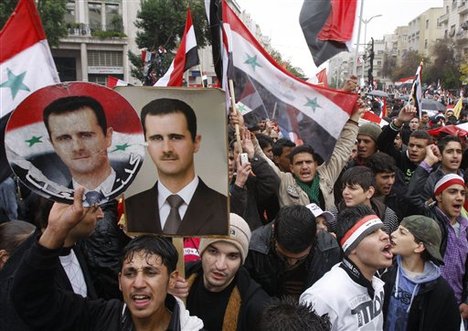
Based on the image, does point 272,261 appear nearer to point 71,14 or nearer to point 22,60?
point 22,60

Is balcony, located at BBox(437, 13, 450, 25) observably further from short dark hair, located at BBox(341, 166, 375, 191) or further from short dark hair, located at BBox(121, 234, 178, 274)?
short dark hair, located at BBox(121, 234, 178, 274)

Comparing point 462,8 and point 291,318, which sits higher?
point 462,8

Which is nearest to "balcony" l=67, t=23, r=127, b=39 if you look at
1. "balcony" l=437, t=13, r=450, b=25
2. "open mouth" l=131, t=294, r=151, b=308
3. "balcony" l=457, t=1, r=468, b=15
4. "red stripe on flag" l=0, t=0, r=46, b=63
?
"red stripe on flag" l=0, t=0, r=46, b=63

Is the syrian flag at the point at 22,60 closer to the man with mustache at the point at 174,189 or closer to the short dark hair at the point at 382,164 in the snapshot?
the man with mustache at the point at 174,189

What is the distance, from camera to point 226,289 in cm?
254

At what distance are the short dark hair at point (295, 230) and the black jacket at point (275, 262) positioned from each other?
0.40 feet

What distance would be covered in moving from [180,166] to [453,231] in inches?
89.1

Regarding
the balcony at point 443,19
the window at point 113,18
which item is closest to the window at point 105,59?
the window at point 113,18

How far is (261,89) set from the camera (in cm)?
402

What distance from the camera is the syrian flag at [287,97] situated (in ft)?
13.2

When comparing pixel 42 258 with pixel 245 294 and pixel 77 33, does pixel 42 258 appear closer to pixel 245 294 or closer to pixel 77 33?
pixel 245 294

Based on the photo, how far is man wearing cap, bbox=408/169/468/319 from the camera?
139 inches

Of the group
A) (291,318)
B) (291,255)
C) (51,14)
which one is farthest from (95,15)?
(291,318)

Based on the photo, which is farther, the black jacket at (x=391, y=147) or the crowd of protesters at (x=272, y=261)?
the black jacket at (x=391, y=147)
